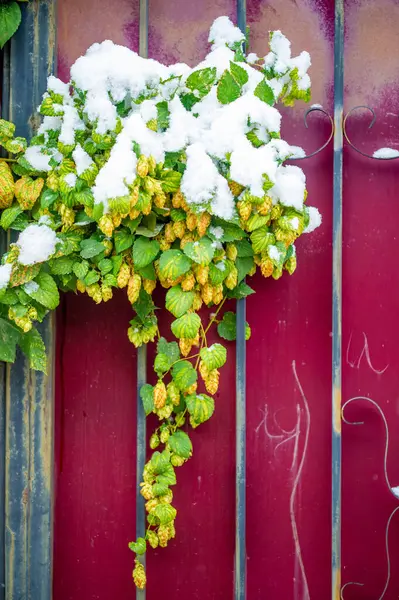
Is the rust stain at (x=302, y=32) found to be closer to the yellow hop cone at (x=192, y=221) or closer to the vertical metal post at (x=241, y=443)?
the vertical metal post at (x=241, y=443)

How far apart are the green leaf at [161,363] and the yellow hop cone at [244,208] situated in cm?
41

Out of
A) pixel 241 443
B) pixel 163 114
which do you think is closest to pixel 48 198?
pixel 163 114

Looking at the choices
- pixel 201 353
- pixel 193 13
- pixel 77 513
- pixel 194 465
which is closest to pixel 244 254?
pixel 201 353

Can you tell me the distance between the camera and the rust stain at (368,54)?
5.22 feet

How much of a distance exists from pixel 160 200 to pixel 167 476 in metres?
0.68

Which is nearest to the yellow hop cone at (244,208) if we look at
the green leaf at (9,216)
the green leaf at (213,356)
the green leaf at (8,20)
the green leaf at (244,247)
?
the green leaf at (244,247)

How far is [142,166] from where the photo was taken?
1.20 meters

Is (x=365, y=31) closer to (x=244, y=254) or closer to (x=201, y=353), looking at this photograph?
(x=244, y=254)

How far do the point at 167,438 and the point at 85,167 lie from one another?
70cm

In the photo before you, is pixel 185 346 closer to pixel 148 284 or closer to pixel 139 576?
→ pixel 148 284

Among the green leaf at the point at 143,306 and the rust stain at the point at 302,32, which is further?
the rust stain at the point at 302,32

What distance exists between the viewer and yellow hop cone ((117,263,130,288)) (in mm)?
1326

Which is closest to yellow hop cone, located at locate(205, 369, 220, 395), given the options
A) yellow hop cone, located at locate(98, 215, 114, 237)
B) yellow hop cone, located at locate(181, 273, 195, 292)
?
yellow hop cone, located at locate(181, 273, 195, 292)

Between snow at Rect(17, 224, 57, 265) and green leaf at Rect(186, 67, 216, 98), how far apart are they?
467 mm
